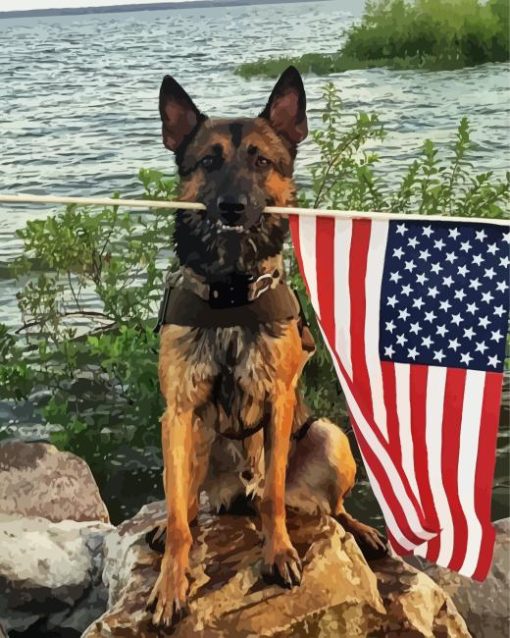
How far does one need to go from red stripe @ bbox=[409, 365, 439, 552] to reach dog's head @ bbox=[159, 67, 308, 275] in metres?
0.61

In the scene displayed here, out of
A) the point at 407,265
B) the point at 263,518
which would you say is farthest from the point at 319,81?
the point at 263,518

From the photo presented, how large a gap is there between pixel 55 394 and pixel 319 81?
154cm

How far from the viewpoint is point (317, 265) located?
8.16 feet

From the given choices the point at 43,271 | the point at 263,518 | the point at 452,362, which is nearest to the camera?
the point at 452,362

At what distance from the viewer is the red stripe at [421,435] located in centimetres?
248

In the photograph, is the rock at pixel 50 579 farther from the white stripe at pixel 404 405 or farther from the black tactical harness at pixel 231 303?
the white stripe at pixel 404 405

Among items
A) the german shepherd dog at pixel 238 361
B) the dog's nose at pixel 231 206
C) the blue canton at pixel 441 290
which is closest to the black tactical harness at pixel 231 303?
the german shepherd dog at pixel 238 361

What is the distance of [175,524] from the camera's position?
8.59 ft

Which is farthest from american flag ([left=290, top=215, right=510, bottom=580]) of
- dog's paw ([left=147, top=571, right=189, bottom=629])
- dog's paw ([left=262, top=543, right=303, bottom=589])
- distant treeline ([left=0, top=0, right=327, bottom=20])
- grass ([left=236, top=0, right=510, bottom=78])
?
distant treeline ([left=0, top=0, right=327, bottom=20])

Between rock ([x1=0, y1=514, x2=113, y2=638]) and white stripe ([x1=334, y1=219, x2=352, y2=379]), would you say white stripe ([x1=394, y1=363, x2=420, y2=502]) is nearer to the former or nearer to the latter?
white stripe ([x1=334, y1=219, x2=352, y2=379])

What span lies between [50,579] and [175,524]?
2.23 ft

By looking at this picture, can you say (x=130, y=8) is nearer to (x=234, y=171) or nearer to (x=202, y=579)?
(x=234, y=171)

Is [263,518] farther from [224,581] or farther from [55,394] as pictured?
[55,394]

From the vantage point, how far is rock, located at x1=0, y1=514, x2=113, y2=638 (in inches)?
116
